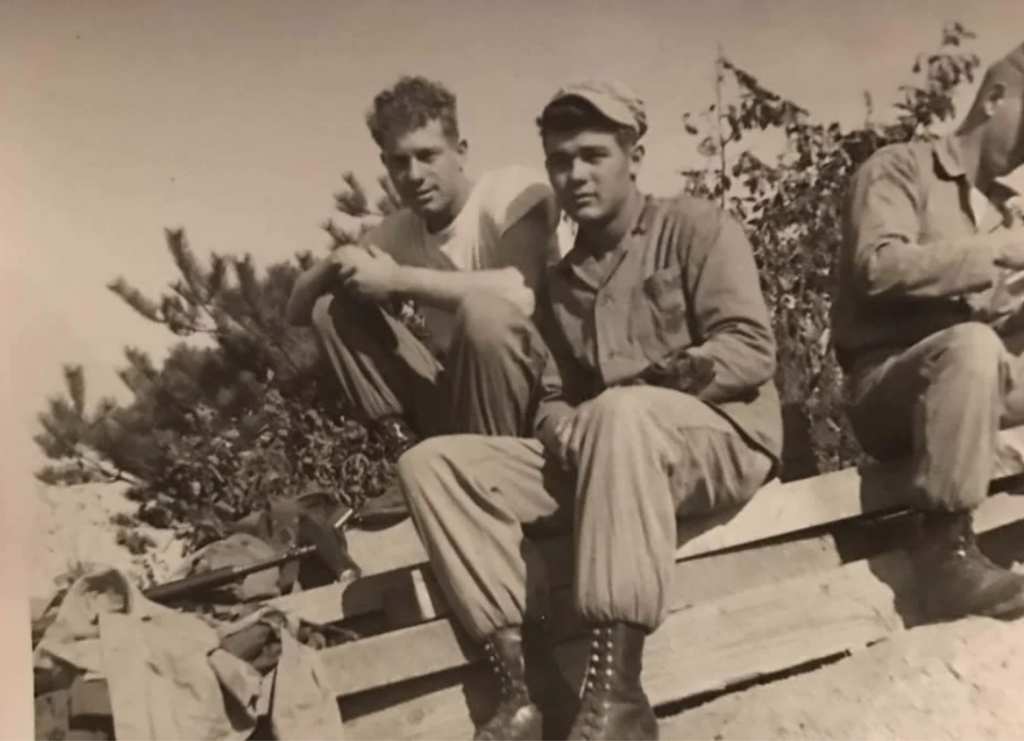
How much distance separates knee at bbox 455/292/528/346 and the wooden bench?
207mm

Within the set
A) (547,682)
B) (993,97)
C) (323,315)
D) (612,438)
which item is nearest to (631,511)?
(612,438)

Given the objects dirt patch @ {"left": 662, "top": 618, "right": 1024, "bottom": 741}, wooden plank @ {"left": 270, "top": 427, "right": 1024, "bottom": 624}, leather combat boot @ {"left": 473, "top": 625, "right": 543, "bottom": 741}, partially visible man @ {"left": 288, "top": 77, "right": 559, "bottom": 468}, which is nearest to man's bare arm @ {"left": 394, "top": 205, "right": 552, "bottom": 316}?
partially visible man @ {"left": 288, "top": 77, "right": 559, "bottom": 468}

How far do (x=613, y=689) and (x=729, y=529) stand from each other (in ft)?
0.75

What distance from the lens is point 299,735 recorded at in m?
1.19

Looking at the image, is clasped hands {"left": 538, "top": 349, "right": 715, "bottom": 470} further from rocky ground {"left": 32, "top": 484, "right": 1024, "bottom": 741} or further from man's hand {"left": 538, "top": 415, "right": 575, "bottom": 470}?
rocky ground {"left": 32, "top": 484, "right": 1024, "bottom": 741}

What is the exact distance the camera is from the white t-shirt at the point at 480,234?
1.36m

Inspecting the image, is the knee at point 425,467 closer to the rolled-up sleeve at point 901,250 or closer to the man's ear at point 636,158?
the man's ear at point 636,158

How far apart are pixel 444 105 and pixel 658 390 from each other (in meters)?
0.40

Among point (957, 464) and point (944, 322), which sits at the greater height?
point (944, 322)

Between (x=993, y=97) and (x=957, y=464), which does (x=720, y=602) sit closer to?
(x=957, y=464)

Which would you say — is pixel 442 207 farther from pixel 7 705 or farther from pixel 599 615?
pixel 7 705

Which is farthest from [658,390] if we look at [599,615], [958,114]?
[958,114]

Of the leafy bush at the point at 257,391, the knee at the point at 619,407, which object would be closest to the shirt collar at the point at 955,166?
the leafy bush at the point at 257,391

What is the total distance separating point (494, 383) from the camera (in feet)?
4.30
